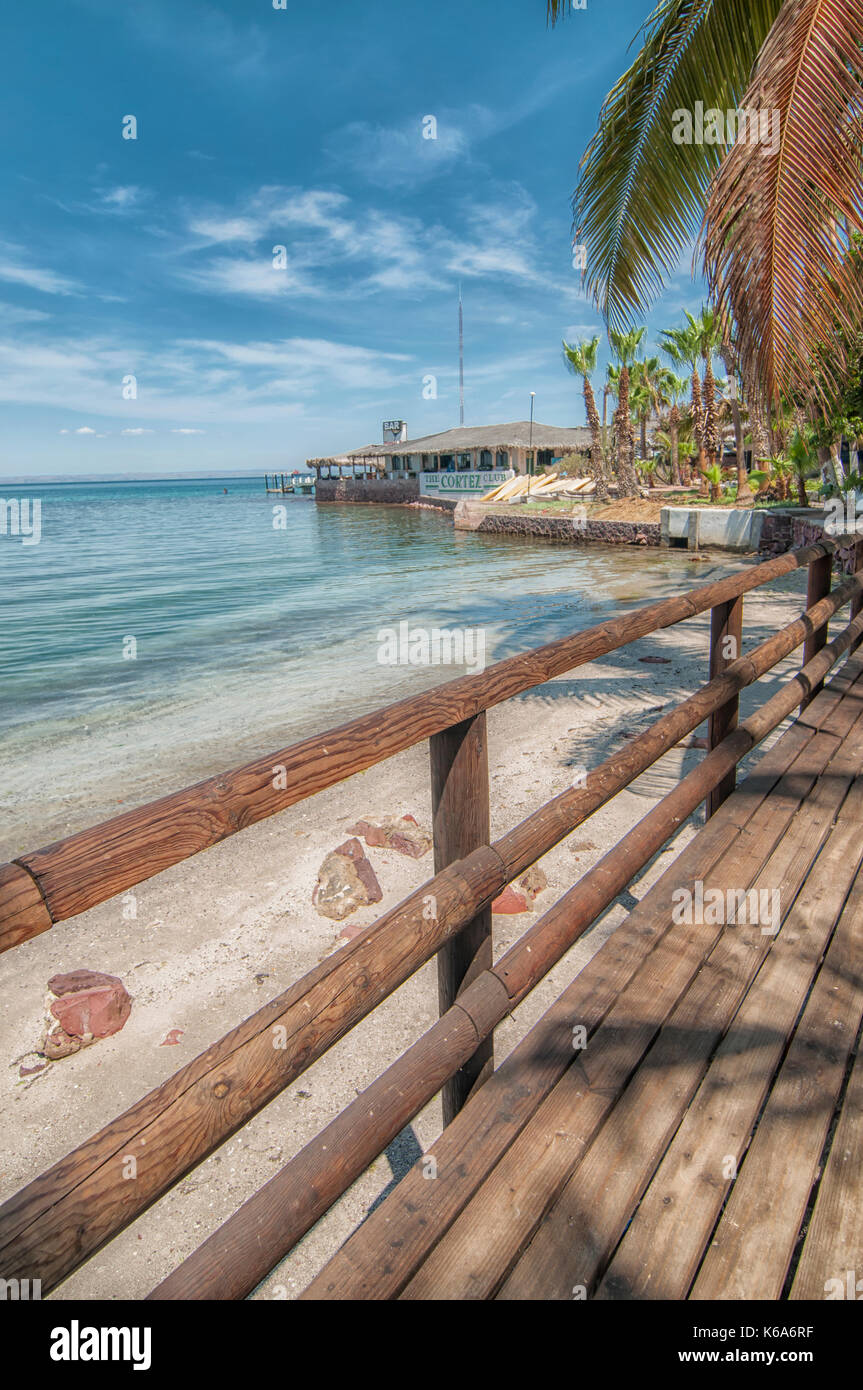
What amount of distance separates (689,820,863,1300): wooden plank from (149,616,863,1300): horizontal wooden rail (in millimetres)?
631

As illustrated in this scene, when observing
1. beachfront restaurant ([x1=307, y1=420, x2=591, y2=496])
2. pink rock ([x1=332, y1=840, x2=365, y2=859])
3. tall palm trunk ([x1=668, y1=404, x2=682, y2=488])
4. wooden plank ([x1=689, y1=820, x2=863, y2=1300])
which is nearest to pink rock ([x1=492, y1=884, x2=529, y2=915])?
pink rock ([x1=332, y1=840, x2=365, y2=859])

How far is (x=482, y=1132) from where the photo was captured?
1877mm

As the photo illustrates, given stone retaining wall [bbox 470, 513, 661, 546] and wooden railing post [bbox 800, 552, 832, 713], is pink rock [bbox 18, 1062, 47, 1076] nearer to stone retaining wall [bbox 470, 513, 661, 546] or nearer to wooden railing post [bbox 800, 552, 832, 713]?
wooden railing post [bbox 800, 552, 832, 713]

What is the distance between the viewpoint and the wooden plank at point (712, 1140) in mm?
1578

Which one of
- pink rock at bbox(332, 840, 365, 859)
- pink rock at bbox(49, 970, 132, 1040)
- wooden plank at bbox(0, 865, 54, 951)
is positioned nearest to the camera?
wooden plank at bbox(0, 865, 54, 951)

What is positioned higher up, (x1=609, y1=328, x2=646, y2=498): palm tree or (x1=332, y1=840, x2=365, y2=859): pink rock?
(x1=609, y1=328, x2=646, y2=498): palm tree

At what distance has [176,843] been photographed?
1.25 meters

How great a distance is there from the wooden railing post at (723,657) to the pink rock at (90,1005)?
3039mm

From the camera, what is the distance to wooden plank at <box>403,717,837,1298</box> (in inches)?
60.4

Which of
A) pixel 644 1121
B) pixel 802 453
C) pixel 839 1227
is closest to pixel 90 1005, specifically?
pixel 644 1121

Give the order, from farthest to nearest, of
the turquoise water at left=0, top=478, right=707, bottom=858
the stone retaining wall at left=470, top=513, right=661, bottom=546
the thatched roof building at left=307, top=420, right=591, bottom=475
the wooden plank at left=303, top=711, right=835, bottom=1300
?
the thatched roof building at left=307, top=420, right=591, bottom=475, the stone retaining wall at left=470, top=513, right=661, bottom=546, the turquoise water at left=0, top=478, right=707, bottom=858, the wooden plank at left=303, top=711, right=835, bottom=1300

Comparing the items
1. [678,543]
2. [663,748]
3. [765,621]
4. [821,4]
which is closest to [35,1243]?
[663,748]

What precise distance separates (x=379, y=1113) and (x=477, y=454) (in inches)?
2399
